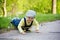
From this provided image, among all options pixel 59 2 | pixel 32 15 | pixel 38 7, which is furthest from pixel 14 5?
pixel 32 15

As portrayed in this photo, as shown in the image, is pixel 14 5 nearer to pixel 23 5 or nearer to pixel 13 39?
pixel 23 5

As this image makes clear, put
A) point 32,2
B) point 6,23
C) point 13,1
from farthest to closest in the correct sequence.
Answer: point 32,2 → point 13,1 → point 6,23

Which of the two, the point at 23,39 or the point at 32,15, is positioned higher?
the point at 32,15

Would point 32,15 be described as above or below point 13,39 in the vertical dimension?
above

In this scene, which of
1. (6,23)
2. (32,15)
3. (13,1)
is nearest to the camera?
(32,15)

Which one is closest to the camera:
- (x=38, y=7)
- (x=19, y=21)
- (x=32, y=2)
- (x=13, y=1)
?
(x=19, y=21)

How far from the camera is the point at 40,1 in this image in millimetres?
18688

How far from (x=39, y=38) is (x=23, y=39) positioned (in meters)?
0.30

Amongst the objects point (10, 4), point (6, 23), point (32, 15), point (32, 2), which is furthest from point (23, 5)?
point (32, 15)

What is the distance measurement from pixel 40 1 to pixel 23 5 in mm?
1346

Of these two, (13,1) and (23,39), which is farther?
(13,1)

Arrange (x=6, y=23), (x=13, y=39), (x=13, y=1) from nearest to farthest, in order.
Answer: (x=13, y=39)
(x=6, y=23)
(x=13, y=1)

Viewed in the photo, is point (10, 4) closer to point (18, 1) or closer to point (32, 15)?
point (18, 1)

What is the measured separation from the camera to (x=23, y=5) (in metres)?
18.5
